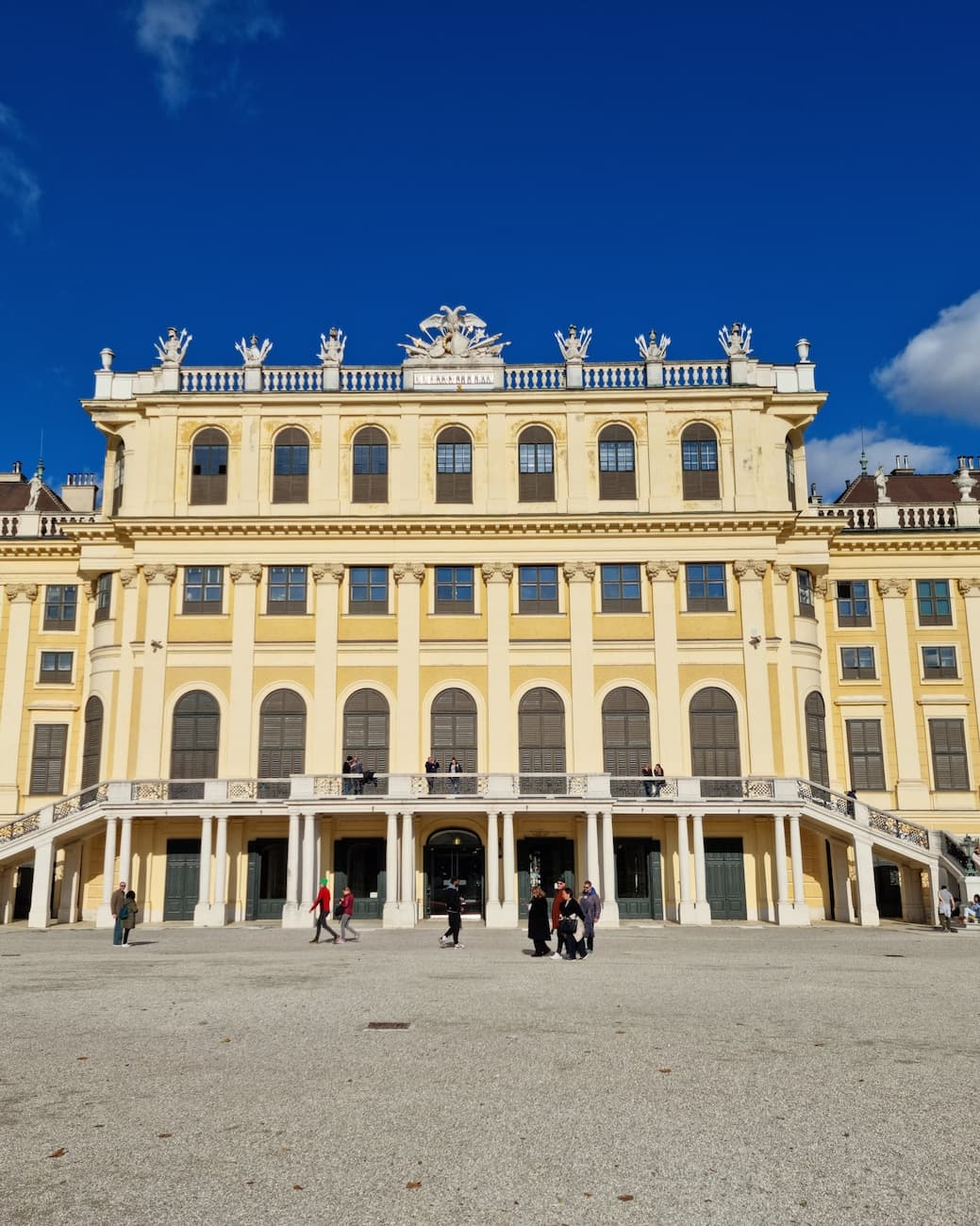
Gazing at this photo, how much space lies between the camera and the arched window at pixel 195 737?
39.2m

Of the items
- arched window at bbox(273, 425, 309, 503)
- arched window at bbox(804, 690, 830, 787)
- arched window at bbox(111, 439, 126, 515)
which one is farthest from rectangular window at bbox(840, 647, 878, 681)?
arched window at bbox(111, 439, 126, 515)

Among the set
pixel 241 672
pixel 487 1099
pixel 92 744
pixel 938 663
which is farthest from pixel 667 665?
pixel 487 1099

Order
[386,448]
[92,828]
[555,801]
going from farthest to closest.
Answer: [386,448]
[92,828]
[555,801]

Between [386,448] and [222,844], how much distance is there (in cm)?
1539

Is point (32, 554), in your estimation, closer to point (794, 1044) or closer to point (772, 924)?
point (772, 924)

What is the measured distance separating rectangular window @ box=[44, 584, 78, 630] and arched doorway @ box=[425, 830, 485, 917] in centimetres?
1723

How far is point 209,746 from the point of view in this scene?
39.4 m

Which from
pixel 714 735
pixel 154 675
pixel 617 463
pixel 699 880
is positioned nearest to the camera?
pixel 699 880

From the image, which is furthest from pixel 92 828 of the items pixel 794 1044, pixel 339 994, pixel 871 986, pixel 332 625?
pixel 794 1044

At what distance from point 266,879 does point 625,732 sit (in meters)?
13.6

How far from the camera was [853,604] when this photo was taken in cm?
4362

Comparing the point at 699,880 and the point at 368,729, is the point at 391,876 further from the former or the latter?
the point at 699,880

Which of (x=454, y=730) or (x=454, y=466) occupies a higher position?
(x=454, y=466)

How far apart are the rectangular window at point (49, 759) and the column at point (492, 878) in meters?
17.3
